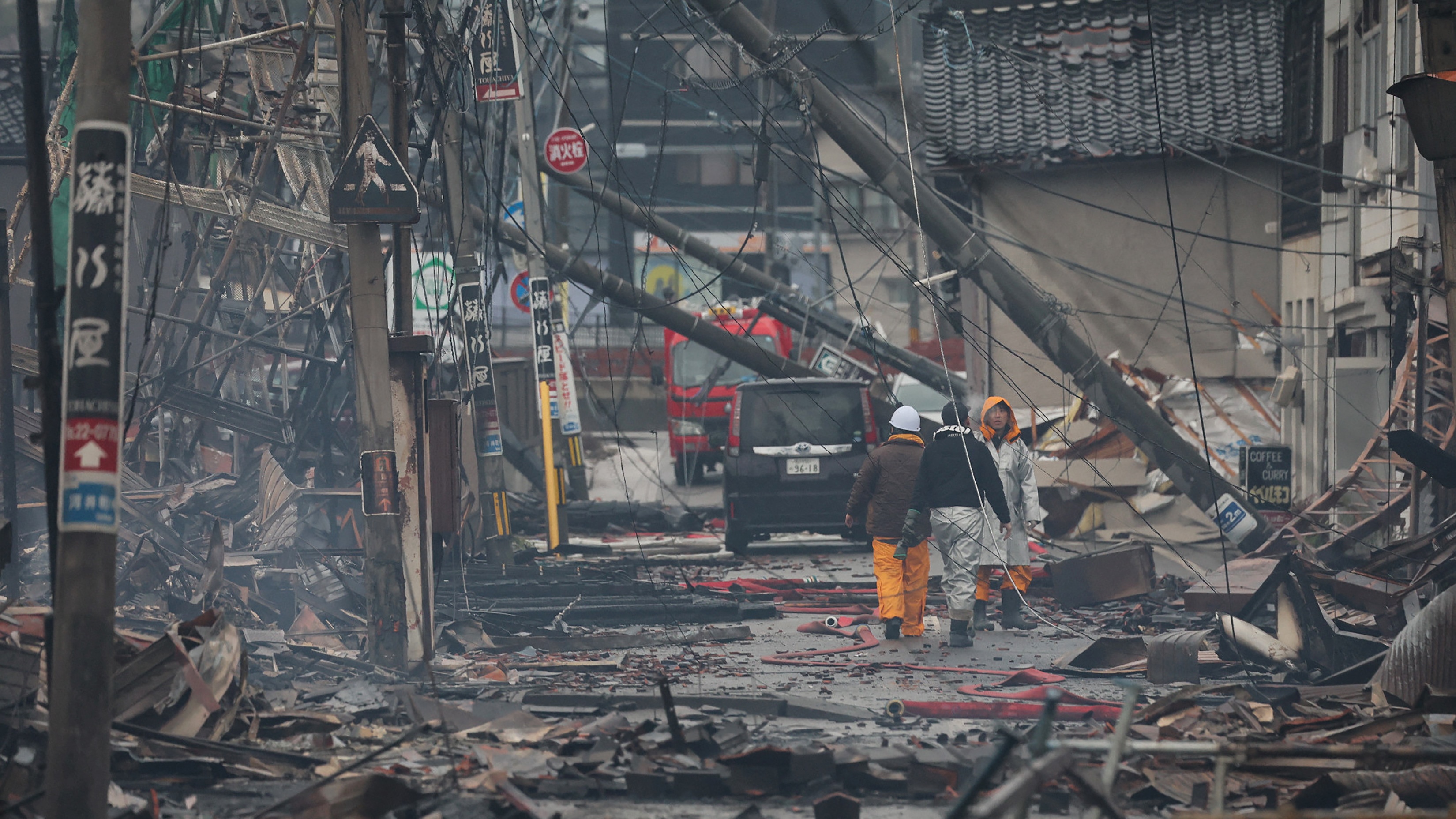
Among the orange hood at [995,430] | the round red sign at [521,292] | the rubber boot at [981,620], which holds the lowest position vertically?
the rubber boot at [981,620]

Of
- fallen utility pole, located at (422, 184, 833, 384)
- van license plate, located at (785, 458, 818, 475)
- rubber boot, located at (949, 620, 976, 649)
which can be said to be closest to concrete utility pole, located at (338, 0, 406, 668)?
rubber boot, located at (949, 620, 976, 649)

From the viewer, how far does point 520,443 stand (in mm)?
21031

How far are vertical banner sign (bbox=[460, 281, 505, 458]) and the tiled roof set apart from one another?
8780 mm

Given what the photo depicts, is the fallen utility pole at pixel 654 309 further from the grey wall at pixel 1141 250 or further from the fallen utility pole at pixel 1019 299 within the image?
the grey wall at pixel 1141 250

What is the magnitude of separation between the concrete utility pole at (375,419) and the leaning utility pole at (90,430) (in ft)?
15.5

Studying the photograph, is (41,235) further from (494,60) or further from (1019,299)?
(1019,299)

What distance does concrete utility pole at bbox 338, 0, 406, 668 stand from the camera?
9.64 m

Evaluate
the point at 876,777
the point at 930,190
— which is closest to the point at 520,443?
the point at 930,190

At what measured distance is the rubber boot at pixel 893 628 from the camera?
36.3ft

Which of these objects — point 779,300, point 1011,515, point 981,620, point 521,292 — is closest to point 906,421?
point 1011,515

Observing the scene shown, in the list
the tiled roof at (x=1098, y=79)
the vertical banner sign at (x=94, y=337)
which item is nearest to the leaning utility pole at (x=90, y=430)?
the vertical banner sign at (x=94, y=337)

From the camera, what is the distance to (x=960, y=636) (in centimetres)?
1083

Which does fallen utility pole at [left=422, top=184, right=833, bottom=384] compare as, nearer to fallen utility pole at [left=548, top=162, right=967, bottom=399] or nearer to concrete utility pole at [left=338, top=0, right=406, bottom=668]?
fallen utility pole at [left=548, top=162, right=967, bottom=399]

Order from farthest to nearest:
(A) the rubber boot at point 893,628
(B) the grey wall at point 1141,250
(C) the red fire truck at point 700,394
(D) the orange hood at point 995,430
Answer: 1. (C) the red fire truck at point 700,394
2. (B) the grey wall at point 1141,250
3. (D) the orange hood at point 995,430
4. (A) the rubber boot at point 893,628
